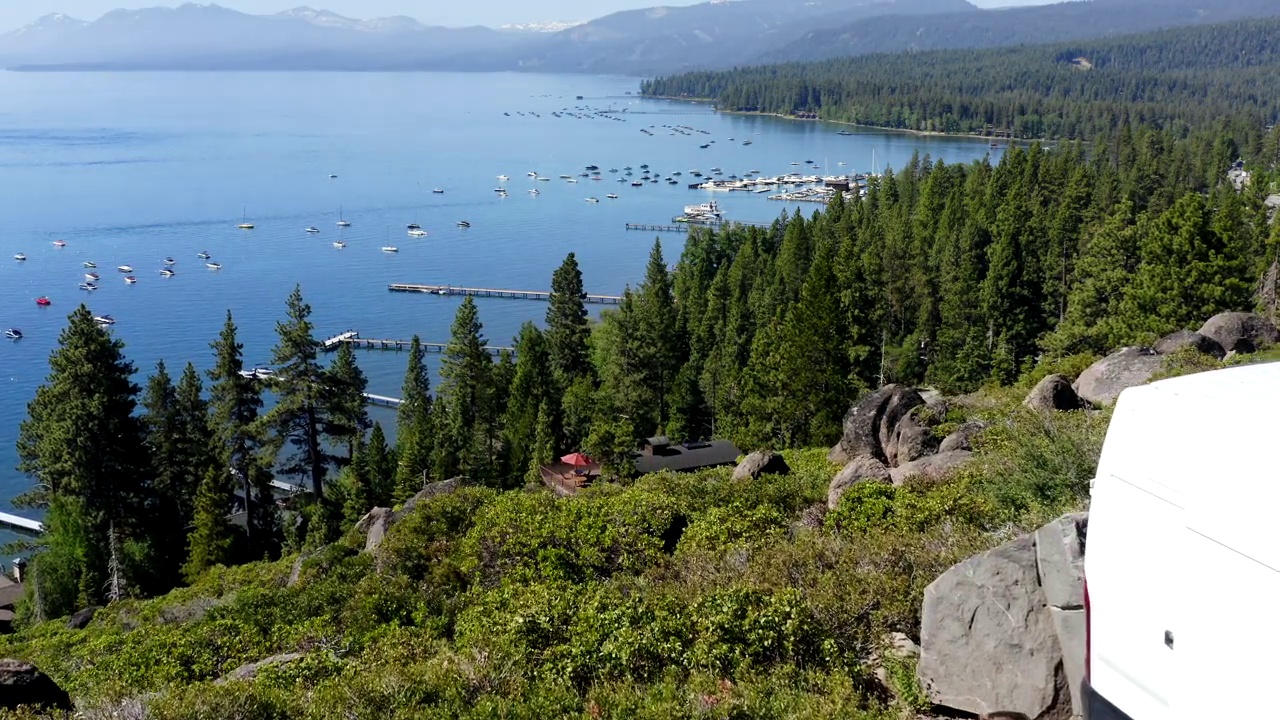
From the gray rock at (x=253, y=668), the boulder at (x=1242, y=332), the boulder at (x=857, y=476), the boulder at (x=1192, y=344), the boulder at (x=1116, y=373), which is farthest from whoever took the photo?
the boulder at (x=1242, y=332)

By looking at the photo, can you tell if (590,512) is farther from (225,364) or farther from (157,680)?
(225,364)

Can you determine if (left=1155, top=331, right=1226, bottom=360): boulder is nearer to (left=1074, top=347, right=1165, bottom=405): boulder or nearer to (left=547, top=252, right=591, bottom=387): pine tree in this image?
(left=1074, top=347, right=1165, bottom=405): boulder

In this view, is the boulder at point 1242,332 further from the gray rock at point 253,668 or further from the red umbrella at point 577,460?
the gray rock at point 253,668

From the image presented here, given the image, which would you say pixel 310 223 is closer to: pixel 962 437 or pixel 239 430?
pixel 239 430

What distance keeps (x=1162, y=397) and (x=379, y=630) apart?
1099cm

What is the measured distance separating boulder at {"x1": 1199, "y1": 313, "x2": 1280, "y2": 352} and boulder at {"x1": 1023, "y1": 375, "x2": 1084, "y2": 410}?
7.18 meters

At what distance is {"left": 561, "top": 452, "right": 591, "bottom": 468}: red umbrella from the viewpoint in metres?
34.3

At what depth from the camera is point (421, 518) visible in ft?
62.2

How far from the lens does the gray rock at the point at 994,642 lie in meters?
7.43

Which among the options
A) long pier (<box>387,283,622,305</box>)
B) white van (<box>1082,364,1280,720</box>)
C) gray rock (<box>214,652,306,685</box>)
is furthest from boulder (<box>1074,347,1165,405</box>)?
long pier (<box>387,283,622,305</box>)

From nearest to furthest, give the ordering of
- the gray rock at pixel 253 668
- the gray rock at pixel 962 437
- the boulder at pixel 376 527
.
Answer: the gray rock at pixel 253 668
the gray rock at pixel 962 437
the boulder at pixel 376 527

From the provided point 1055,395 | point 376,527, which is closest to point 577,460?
point 376,527

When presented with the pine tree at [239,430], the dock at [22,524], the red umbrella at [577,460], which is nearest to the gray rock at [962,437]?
the red umbrella at [577,460]

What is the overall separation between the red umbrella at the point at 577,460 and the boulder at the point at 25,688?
23.7 m
